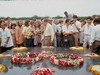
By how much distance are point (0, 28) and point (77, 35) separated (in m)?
2.93

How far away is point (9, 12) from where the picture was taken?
14789mm

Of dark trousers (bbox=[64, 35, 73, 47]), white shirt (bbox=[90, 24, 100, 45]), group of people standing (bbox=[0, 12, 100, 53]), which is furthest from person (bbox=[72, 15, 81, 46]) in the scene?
white shirt (bbox=[90, 24, 100, 45])

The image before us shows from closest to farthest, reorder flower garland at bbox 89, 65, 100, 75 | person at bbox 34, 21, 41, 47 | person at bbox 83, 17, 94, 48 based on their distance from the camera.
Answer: flower garland at bbox 89, 65, 100, 75, person at bbox 83, 17, 94, 48, person at bbox 34, 21, 41, 47

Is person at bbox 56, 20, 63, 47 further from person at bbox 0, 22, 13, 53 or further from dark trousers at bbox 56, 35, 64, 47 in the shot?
person at bbox 0, 22, 13, 53

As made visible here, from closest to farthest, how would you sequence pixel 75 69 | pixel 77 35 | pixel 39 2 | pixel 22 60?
pixel 75 69 < pixel 22 60 < pixel 77 35 < pixel 39 2

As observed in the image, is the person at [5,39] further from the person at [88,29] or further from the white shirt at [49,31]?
the person at [88,29]

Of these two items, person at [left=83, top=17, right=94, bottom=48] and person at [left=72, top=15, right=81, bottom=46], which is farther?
person at [left=72, top=15, right=81, bottom=46]

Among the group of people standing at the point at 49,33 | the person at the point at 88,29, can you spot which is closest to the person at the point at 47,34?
the group of people standing at the point at 49,33

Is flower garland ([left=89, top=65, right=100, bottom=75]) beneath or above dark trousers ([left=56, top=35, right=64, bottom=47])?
above

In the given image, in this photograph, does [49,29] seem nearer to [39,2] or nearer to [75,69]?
[75,69]

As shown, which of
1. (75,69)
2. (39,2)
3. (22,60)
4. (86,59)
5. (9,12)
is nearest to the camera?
(75,69)

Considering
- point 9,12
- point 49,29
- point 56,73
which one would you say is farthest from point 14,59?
point 9,12

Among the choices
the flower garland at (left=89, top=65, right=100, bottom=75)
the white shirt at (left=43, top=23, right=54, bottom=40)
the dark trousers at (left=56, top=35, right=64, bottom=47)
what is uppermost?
the white shirt at (left=43, top=23, right=54, bottom=40)

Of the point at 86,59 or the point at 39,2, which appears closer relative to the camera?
the point at 86,59
